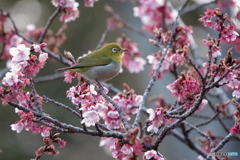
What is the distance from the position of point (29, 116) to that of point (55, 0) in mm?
1703

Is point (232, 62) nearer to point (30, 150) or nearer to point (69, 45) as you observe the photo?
point (30, 150)

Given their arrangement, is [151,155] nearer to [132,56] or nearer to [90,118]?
[90,118]

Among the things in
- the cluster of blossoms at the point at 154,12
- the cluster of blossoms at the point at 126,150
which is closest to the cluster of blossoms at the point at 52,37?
the cluster of blossoms at the point at 154,12

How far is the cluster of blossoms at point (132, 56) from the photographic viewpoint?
14.6 ft

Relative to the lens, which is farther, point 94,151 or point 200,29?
point 94,151

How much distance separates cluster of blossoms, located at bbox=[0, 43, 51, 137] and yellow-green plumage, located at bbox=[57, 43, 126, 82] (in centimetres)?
87

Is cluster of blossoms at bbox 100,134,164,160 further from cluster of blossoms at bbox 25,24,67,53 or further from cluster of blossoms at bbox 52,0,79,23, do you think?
cluster of blossoms at bbox 25,24,67,53

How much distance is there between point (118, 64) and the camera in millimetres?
3871

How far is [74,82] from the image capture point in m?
9.74

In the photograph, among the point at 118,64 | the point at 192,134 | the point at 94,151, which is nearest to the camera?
the point at 118,64

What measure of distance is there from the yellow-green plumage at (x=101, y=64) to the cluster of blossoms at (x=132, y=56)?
377 mm

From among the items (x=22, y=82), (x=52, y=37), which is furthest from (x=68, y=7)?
(x=22, y=82)

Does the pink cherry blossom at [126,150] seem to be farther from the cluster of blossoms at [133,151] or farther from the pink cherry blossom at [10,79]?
the pink cherry blossom at [10,79]

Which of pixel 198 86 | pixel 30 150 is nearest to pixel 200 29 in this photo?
pixel 30 150
